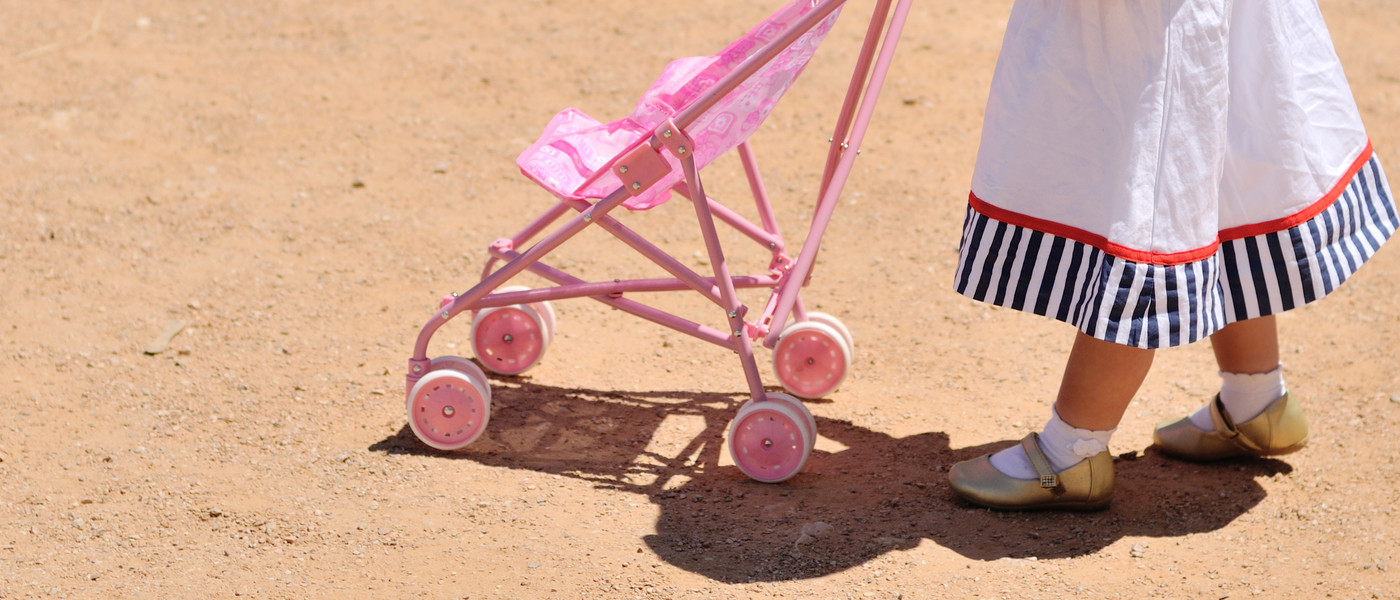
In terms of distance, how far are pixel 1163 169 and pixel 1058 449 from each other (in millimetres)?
661

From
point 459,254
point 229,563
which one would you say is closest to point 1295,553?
point 229,563

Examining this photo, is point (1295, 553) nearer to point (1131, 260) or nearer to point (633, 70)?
point (1131, 260)

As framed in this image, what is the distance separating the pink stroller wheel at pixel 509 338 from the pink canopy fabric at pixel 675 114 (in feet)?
1.47

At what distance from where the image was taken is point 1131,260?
2250mm

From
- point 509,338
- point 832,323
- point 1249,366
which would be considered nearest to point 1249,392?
point 1249,366

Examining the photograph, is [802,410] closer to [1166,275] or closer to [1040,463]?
[1040,463]

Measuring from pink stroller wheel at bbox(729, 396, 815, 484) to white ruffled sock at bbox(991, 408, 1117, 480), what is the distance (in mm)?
414

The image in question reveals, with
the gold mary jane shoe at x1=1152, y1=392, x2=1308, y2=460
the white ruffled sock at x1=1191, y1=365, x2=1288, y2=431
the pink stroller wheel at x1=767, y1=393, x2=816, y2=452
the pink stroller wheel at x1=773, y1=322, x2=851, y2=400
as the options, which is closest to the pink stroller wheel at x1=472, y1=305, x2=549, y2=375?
the pink stroller wheel at x1=773, y1=322, x2=851, y2=400

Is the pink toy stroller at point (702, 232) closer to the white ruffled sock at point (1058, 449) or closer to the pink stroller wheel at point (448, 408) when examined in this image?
the pink stroller wheel at point (448, 408)

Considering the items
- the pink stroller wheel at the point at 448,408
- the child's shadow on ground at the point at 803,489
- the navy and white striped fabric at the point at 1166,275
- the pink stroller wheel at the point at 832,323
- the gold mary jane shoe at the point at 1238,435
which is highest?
the navy and white striped fabric at the point at 1166,275

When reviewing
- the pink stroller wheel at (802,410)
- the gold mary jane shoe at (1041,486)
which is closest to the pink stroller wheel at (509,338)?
the pink stroller wheel at (802,410)

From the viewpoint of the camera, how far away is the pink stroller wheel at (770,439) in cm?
266

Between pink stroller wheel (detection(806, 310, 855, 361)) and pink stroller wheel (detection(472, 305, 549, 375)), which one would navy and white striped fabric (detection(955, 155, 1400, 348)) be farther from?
pink stroller wheel (detection(472, 305, 549, 375))

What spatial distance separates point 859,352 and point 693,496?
84cm
